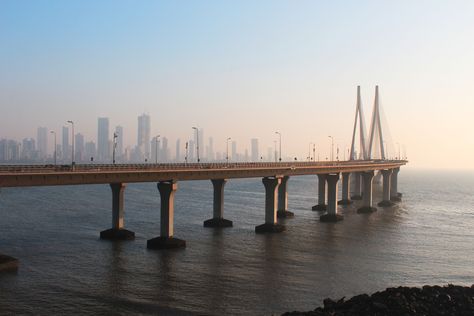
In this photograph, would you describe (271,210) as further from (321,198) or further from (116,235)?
(321,198)

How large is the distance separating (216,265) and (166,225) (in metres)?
10.6

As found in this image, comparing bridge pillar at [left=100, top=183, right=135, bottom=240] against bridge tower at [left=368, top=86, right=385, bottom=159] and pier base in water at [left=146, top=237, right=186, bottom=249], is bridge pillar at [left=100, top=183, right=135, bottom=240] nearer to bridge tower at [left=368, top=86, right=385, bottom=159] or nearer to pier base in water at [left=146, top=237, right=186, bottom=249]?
pier base in water at [left=146, top=237, right=186, bottom=249]

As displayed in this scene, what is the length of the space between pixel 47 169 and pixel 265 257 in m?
20.3

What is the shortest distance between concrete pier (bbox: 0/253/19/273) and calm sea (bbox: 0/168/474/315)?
34.5 inches

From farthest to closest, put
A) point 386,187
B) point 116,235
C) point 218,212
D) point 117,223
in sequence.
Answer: point 386,187, point 218,212, point 117,223, point 116,235

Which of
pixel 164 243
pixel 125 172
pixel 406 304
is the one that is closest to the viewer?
pixel 406 304

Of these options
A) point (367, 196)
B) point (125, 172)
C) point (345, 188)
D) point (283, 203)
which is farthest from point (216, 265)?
point (345, 188)

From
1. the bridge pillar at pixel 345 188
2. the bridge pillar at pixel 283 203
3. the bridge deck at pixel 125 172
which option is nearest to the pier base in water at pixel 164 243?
the bridge deck at pixel 125 172

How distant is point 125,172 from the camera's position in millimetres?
52781

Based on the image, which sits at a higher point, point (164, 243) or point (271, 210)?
point (271, 210)

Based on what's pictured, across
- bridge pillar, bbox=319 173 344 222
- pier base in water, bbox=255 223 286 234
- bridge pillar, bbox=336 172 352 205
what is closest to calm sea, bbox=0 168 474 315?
pier base in water, bbox=255 223 286 234

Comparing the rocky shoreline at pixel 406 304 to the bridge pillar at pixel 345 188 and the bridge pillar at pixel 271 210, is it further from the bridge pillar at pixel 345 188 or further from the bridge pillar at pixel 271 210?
the bridge pillar at pixel 345 188

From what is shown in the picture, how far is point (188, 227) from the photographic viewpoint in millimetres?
73375

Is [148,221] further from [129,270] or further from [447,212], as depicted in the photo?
[447,212]
